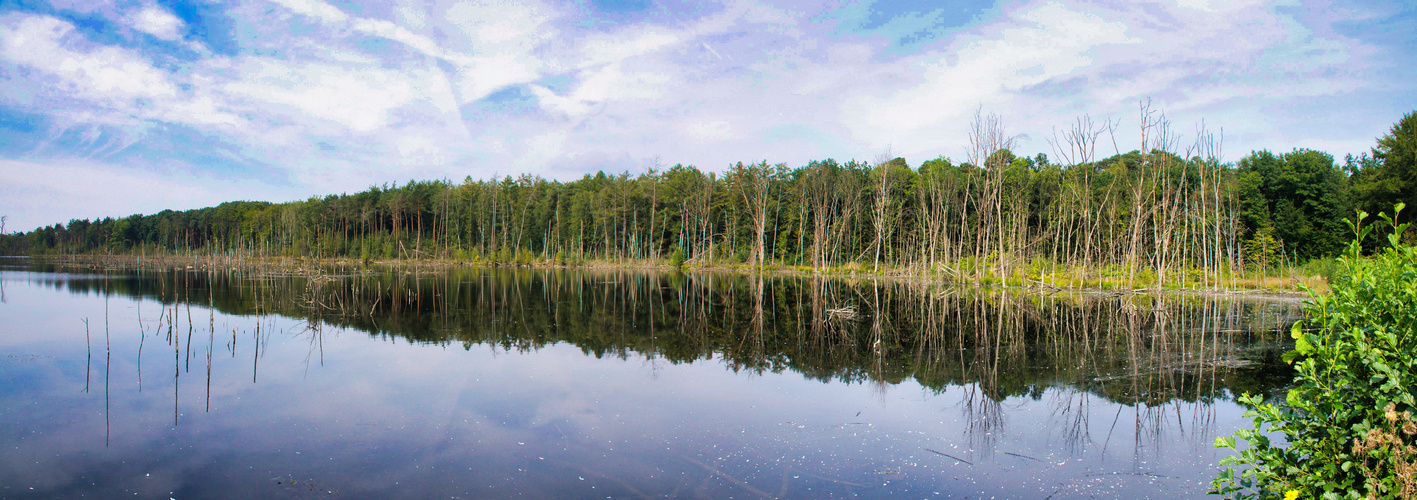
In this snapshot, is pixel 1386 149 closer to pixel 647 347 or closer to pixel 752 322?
pixel 752 322

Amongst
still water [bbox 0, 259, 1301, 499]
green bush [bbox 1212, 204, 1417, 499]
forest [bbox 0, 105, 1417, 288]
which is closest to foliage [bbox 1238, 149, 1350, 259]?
forest [bbox 0, 105, 1417, 288]

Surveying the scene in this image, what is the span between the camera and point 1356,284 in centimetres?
377

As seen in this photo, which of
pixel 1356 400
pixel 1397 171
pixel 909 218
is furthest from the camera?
pixel 909 218

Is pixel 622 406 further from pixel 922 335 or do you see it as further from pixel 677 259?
pixel 677 259

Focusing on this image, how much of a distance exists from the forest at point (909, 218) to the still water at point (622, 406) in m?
21.3

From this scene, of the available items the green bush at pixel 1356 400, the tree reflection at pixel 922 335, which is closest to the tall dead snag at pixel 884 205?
the tree reflection at pixel 922 335

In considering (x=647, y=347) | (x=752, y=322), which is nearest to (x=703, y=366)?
(x=647, y=347)

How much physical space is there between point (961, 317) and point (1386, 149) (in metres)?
32.0

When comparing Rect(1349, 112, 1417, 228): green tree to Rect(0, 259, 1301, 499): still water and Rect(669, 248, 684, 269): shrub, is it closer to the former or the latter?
Rect(0, 259, 1301, 499): still water

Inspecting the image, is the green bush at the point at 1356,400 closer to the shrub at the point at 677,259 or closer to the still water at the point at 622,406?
the still water at the point at 622,406

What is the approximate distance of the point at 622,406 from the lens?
9.34 meters

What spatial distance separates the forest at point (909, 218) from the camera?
36.8 metres

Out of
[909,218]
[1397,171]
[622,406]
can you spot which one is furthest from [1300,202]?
[622,406]

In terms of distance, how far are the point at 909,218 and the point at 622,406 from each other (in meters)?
50.9
